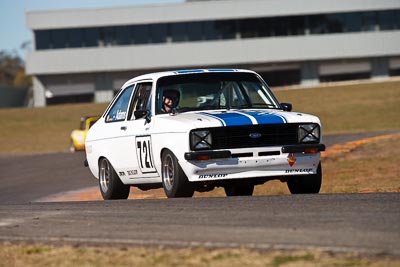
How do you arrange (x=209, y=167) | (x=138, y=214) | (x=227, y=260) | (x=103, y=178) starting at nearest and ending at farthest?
(x=227, y=260) < (x=138, y=214) < (x=209, y=167) < (x=103, y=178)

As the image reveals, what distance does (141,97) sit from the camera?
548 inches

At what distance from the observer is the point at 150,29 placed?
83.8 meters

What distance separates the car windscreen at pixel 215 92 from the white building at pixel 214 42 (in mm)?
68878

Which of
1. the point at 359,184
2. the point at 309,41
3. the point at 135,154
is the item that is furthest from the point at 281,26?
the point at 135,154

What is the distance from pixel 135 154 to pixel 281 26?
7105 centimetres

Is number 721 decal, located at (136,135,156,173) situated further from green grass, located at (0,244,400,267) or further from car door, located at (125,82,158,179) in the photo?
green grass, located at (0,244,400,267)

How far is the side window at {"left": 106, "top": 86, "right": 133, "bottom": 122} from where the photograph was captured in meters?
14.2

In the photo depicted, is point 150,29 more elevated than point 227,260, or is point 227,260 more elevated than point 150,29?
point 227,260

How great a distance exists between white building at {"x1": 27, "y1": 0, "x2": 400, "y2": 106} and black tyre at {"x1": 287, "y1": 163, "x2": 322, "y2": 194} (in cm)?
6952

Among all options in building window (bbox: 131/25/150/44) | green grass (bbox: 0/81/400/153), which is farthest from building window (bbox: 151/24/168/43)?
green grass (bbox: 0/81/400/153)

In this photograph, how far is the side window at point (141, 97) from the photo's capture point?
1371cm

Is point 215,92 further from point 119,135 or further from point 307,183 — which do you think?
point 307,183

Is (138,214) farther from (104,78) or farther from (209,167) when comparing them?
(104,78)

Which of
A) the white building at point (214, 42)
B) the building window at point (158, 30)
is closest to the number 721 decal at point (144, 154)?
the white building at point (214, 42)
